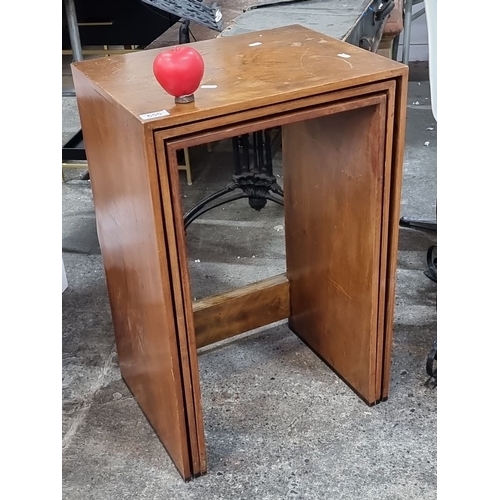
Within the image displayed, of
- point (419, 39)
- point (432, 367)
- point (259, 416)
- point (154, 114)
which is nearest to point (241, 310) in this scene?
point (259, 416)

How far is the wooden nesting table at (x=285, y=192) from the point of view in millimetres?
1224

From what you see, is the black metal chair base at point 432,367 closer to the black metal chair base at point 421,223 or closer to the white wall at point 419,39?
the black metal chair base at point 421,223

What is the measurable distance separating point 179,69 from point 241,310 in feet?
2.92

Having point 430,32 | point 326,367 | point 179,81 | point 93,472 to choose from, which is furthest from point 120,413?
point 430,32

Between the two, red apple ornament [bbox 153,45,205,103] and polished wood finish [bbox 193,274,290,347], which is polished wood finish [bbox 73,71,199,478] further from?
polished wood finish [bbox 193,274,290,347]

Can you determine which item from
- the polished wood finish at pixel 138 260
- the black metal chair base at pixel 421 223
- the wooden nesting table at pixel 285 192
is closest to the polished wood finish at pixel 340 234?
the wooden nesting table at pixel 285 192

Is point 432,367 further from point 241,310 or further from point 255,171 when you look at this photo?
point 255,171

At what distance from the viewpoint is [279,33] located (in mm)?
1624

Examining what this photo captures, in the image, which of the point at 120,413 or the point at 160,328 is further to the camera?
the point at 120,413

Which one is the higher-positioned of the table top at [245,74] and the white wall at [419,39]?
the table top at [245,74]

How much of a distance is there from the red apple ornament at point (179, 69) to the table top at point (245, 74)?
0.04m

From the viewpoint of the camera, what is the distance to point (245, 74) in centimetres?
135
